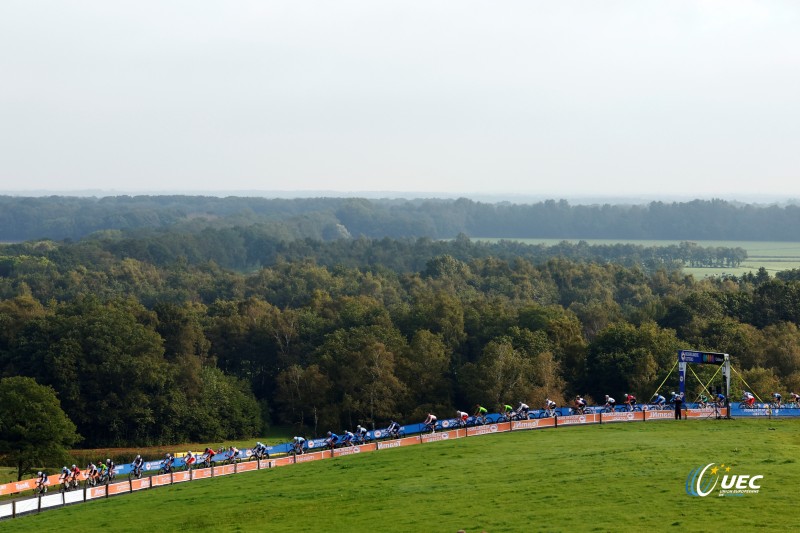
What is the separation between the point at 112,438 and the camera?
88.4m

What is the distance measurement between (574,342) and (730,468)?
47.1m

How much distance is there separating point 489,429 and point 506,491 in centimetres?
1959

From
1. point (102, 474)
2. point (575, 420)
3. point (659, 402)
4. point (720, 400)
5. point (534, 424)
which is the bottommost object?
point (102, 474)

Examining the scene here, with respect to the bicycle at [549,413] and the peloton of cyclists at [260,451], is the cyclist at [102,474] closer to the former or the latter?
the peloton of cyclists at [260,451]

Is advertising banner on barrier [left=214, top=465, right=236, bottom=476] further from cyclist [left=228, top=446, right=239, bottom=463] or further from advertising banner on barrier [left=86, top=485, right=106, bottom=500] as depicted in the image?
advertising banner on barrier [left=86, top=485, right=106, bottom=500]

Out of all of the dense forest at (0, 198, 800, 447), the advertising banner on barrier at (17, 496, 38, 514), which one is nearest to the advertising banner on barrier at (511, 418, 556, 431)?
the dense forest at (0, 198, 800, 447)

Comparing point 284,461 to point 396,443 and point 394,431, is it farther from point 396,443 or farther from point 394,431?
point 394,431

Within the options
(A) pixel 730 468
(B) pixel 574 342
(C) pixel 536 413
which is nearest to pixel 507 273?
(B) pixel 574 342

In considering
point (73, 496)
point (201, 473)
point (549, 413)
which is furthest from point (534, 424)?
point (73, 496)

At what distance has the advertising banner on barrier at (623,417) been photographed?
62.4 metres

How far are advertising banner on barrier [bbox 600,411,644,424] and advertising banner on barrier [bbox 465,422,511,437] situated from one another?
19.7 ft

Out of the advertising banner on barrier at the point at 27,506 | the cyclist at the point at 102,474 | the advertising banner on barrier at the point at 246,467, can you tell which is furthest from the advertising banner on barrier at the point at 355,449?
the advertising banner on barrier at the point at 27,506

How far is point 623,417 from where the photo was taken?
62.7 metres

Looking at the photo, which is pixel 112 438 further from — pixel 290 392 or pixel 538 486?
pixel 538 486
